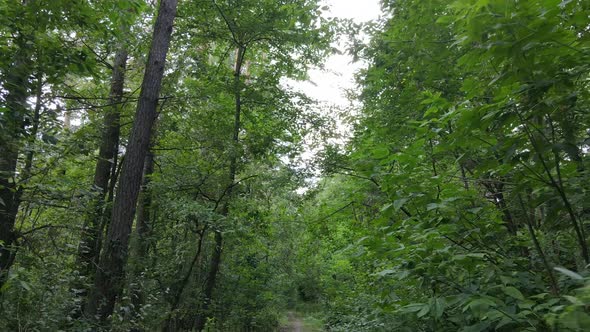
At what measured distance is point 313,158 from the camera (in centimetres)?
1002

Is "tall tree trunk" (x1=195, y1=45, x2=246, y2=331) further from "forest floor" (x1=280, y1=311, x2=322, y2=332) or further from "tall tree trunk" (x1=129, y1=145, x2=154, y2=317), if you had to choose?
"forest floor" (x1=280, y1=311, x2=322, y2=332)

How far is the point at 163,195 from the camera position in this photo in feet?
29.4

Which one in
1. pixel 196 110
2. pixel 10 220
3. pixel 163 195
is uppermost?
Answer: pixel 196 110

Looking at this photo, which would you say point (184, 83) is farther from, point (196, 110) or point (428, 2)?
point (428, 2)

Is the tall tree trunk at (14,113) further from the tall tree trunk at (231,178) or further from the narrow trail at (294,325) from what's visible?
the narrow trail at (294,325)

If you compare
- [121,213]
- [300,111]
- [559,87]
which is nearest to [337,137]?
[300,111]

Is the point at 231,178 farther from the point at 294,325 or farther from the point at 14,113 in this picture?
the point at 294,325

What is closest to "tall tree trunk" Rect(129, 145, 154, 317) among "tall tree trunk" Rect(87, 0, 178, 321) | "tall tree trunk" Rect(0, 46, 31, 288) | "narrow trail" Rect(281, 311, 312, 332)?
"tall tree trunk" Rect(87, 0, 178, 321)

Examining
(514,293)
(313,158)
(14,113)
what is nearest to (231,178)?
(313,158)

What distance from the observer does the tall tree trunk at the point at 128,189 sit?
213 inches

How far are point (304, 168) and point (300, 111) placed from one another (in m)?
1.92

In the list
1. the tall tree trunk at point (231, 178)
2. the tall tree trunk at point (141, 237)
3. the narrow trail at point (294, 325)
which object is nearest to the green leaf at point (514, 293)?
the tall tree trunk at point (141, 237)

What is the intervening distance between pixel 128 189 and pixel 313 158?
5.29 meters

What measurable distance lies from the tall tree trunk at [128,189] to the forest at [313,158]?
27 millimetres
